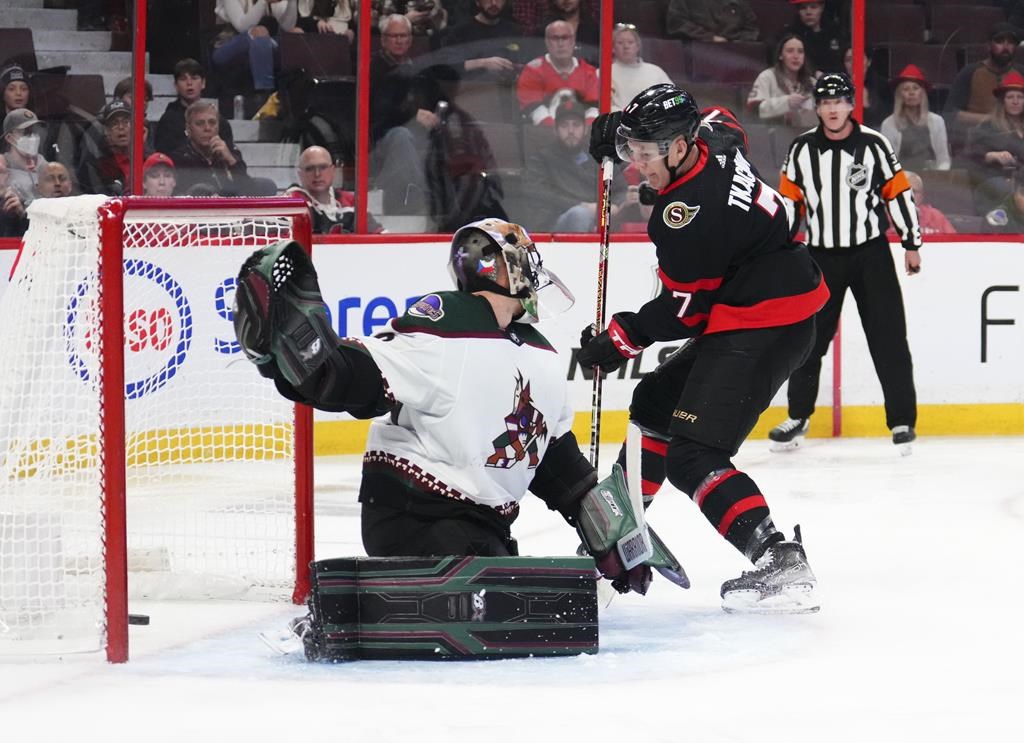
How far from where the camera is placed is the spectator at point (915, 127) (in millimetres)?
6457

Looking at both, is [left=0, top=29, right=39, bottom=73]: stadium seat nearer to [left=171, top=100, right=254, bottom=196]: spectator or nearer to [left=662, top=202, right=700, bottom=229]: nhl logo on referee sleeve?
[left=171, top=100, right=254, bottom=196]: spectator

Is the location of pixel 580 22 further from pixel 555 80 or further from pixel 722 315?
pixel 722 315

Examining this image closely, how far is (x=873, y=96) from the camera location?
6.44 metres

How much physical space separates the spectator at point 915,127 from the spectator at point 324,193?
2130mm

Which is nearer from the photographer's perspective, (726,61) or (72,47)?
(72,47)

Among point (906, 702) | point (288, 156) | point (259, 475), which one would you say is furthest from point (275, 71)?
point (906, 702)

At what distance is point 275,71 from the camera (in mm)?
5844

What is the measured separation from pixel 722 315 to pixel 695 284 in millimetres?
86

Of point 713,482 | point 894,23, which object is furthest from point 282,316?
point 894,23

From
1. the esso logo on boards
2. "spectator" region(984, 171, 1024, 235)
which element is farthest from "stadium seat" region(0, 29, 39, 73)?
"spectator" region(984, 171, 1024, 235)

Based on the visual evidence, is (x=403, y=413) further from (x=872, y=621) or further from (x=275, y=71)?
(x=275, y=71)

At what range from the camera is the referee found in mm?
5684

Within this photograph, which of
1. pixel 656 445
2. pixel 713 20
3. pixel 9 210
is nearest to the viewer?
pixel 656 445

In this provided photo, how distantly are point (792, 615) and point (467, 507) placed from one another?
782 mm
